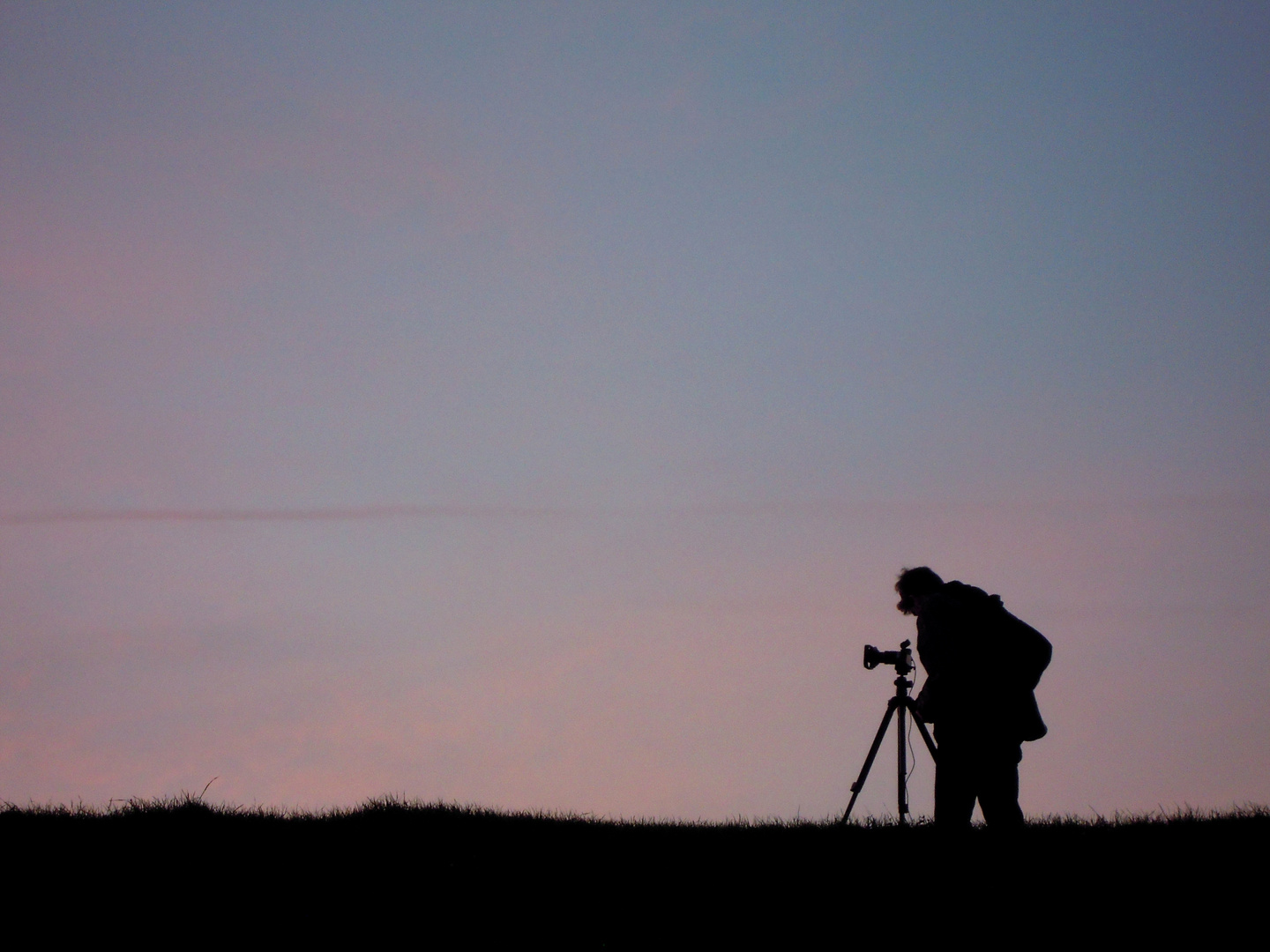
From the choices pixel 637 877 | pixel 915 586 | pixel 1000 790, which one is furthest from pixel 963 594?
pixel 637 877

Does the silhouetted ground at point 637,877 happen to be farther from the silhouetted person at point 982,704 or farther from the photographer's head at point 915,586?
the photographer's head at point 915,586

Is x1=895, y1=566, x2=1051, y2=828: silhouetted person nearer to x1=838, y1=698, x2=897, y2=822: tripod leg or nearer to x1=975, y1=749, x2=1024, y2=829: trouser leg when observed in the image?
x1=975, y1=749, x2=1024, y2=829: trouser leg

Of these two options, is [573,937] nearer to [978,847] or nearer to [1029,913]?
[1029,913]

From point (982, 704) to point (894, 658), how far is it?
230 centimetres

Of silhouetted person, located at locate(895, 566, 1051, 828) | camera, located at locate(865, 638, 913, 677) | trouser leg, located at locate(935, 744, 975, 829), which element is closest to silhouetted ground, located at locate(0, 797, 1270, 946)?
trouser leg, located at locate(935, 744, 975, 829)

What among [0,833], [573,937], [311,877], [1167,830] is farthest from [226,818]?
[1167,830]

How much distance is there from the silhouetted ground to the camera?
1662 mm

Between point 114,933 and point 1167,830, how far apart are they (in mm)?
8114

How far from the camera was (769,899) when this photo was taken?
7320 millimetres

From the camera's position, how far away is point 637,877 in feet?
26.1

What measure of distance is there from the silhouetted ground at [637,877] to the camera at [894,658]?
1.66 metres

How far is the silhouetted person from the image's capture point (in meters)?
9.09

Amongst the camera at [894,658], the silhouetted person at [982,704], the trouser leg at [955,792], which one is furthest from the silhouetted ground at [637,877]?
the camera at [894,658]

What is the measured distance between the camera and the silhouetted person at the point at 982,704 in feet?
29.8
